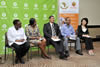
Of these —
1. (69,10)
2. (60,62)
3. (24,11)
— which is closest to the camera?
(60,62)

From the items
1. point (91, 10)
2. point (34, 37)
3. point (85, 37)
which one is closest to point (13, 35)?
point (34, 37)

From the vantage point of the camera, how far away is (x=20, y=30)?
4.30 metres

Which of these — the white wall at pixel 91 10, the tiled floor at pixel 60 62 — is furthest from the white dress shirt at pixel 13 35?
the white wall at pixel 91 10

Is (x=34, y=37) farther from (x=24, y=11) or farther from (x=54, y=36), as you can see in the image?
(x=24, y=11)

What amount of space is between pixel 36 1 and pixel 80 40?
2.11 metres

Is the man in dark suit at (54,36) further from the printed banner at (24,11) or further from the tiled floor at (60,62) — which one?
the printed banner at (24,11)

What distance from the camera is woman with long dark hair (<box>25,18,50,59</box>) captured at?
4.46 meters

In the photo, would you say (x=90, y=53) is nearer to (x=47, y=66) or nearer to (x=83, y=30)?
(x=83, y=30)

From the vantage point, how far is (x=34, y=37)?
4.62 m

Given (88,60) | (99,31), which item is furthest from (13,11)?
(99,31)

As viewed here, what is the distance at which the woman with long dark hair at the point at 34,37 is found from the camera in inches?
175

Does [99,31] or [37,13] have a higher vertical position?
[37,13]

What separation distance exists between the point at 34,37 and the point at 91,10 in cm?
358

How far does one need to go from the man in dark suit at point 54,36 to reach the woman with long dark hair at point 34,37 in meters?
0.25
